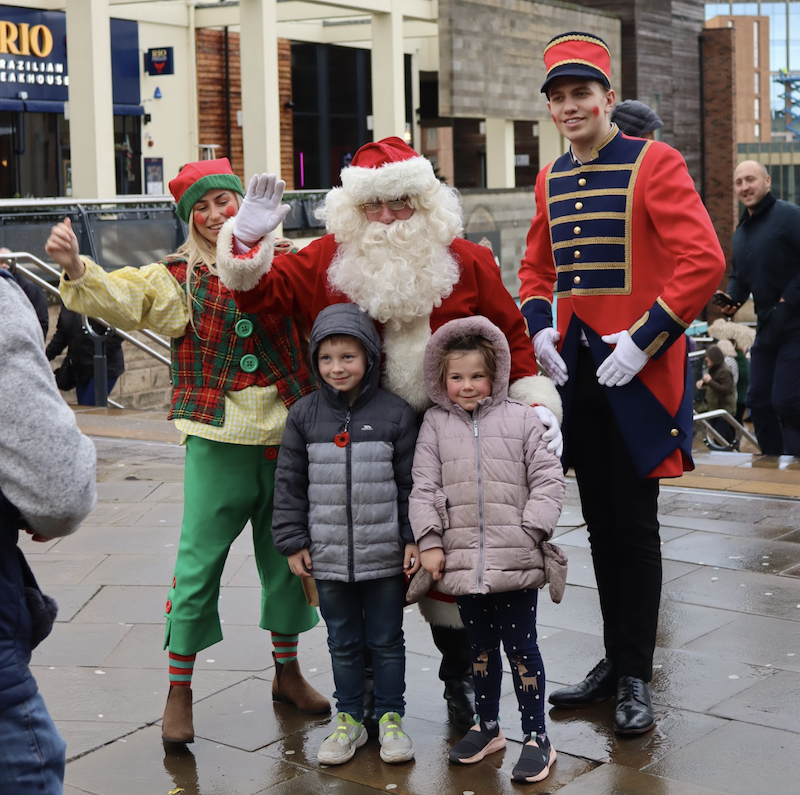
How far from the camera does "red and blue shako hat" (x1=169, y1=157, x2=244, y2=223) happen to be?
398cm

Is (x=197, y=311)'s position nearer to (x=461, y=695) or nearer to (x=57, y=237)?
(x=57, y=237)

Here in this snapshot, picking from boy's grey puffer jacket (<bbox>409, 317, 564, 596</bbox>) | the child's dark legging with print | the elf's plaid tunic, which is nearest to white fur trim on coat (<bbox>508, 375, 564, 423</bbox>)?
boy's grey puffer jacket (<bbox>409, 317, 564, 596</bbox>)

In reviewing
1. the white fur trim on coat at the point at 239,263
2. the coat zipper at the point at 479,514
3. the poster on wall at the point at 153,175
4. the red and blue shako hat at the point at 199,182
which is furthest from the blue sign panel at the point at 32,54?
the coat zipper at the point at 479,514

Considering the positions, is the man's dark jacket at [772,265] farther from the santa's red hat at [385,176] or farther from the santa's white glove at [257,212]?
the santa's white glove at [257,212]

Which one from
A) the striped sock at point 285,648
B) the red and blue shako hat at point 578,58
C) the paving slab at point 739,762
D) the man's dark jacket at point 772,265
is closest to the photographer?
the paving slab at point 739,762

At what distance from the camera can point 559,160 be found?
4164 mm

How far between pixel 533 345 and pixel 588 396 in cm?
25

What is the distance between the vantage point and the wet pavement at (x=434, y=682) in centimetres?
354

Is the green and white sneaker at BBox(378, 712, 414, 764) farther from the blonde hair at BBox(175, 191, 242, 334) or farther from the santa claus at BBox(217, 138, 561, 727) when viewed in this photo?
the blonde hair at BBox(175, 191, 242, 334)

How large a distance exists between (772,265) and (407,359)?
4829 millimetres

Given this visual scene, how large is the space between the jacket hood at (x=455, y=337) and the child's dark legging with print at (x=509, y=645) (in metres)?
0.57

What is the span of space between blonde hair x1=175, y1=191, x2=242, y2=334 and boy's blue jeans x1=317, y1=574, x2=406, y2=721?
3.15 feet

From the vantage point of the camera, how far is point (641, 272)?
3912 millimetres

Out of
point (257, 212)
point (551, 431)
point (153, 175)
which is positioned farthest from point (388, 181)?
point (153, 175)
